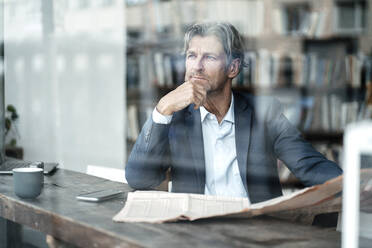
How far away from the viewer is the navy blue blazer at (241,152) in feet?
5.77

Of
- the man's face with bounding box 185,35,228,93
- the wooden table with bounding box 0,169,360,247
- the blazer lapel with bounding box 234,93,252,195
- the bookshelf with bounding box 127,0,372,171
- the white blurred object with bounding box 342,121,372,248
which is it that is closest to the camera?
the white blurred object with bounding box 342,121,372,248

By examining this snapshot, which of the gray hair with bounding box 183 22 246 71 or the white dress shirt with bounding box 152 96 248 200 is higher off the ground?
the gray hair with bounding box 183 22 246 71

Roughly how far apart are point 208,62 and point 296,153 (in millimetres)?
517

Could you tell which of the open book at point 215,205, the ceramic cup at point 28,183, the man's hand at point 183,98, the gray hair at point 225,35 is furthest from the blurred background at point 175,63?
the open book at point 215,205

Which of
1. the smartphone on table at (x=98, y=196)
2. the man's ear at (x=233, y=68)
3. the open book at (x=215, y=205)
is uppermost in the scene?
the man's ear at (x=233, y=68)

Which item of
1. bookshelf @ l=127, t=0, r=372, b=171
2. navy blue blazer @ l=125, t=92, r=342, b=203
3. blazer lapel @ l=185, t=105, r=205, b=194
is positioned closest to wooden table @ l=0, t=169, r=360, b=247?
navy blue blazer @ l=125, t=92, r=342, b=203

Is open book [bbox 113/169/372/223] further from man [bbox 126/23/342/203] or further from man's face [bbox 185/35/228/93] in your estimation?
man's face [bbox 185/35/228/93]

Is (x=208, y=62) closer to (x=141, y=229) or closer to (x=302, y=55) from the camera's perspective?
(x=141, y=229)

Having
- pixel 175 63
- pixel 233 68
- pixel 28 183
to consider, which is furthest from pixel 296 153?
pixel 175 63

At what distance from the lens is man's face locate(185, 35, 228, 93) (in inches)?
77.5

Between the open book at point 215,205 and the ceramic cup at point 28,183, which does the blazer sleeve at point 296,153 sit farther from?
the ceramic cup at point 28,183

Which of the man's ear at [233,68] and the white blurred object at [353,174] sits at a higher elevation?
the man's ear at [233,68]

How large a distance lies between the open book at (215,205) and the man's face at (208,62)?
697 mm

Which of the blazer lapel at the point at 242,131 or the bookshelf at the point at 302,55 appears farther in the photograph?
the bookshelf at the point at 302,55
